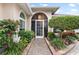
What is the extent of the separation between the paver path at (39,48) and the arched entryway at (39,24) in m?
0.63

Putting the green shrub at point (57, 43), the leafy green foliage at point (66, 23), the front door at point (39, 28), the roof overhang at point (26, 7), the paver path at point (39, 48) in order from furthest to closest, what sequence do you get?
the front door at point (39, 28) < the leafy green foliage at point (66, 23) < the roof overhang at point (26, 7) < the green shrub at point (57, 43) < the paver path at point (39, 48)

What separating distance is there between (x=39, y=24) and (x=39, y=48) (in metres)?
2.94

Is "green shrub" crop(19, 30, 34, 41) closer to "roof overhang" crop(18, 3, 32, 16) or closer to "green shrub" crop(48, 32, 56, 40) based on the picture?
"green shrub" crop(48, 32, 56, 40)

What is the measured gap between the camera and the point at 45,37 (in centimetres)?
Result: 1198

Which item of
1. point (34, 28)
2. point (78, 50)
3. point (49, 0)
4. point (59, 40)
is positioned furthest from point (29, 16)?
point (49, 0)

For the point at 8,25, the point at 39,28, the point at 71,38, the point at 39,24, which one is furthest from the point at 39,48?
the point at 71,38

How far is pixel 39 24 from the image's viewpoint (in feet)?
42.5

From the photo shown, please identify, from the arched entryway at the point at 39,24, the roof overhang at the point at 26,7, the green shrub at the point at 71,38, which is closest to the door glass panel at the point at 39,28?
the arched entryway at the point at 39,24

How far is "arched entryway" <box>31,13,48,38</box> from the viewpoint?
1215 centimetres

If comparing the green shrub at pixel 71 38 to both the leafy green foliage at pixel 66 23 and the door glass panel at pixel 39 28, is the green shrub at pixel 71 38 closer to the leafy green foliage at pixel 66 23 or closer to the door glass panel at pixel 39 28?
the leafy green foliage at pixel 66 23

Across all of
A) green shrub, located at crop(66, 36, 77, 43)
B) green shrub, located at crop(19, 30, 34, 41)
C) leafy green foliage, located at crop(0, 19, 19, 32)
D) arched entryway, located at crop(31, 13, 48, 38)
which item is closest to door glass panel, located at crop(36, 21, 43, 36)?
arched entryway, located at crop(31, 13, 48, 38)

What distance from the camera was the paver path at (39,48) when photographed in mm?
9459

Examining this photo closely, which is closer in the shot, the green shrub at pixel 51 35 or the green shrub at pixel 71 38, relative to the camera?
the green shrub at pixel 51 35

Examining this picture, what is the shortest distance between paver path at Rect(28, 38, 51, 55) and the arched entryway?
0.63m
